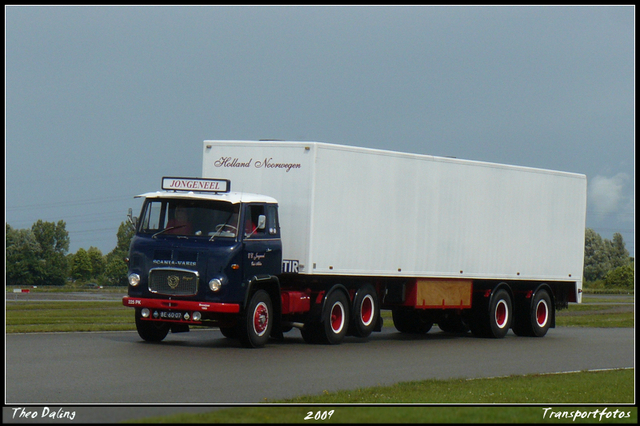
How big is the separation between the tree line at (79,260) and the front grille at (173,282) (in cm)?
8222

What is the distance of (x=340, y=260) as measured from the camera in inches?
778

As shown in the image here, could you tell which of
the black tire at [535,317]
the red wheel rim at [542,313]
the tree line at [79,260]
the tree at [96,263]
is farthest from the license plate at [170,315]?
the tree at [96,263]

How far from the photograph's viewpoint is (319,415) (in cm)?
946

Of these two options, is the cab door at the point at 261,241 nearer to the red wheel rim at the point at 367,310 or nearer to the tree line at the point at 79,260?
the red wheel rim at the point at 367,310

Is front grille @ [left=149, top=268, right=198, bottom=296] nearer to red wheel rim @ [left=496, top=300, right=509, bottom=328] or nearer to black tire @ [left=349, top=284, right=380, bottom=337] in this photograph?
black tire @ [left=349, top=284, right=380, bottom=337]

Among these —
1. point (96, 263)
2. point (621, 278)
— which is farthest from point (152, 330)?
point (96, 263)

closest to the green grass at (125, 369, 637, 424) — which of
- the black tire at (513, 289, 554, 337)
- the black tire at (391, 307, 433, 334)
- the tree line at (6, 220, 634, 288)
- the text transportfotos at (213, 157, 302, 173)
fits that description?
the text transportfotos at (213, 157, 302, 173)

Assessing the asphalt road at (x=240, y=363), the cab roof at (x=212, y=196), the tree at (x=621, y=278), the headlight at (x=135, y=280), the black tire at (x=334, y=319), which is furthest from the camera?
the tree at (x=621, y=278)

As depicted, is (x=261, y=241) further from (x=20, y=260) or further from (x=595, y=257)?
(x=595, y=257)

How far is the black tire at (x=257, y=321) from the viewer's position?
59.0 feet

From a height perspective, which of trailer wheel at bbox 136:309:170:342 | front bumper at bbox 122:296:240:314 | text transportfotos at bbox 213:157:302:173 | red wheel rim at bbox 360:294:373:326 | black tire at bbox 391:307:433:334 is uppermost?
text transportfotos at bbox 213:157:302:173

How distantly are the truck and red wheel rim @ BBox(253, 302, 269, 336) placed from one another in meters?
0.03

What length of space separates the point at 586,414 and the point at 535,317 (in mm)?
15372

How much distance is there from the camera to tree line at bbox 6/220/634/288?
100812 mm
